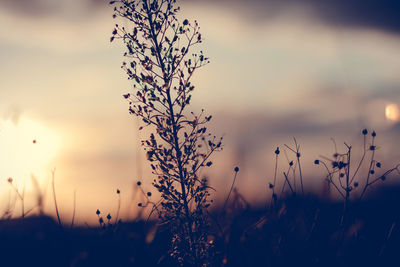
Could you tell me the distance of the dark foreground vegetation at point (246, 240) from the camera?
6.27 m

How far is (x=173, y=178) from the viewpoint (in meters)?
A: 7.20

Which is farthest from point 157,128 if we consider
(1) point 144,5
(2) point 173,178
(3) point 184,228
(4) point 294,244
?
(4) point 294,244

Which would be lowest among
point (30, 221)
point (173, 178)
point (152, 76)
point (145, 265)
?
point (145, 265)

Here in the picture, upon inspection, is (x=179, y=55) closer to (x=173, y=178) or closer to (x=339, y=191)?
(x=173, y=178)

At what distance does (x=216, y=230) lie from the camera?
7023 millimetres

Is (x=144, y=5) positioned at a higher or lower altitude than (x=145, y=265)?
higher

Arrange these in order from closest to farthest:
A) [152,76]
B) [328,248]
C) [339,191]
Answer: [328,248] → [339,191] → [152,76]

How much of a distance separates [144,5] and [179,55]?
1.12m

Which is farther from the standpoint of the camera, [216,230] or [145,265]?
[216,230]

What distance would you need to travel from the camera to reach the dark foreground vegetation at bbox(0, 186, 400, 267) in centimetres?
627

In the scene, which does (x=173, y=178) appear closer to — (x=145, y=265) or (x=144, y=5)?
(x=145, y=265)

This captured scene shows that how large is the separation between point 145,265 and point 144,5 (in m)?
4.44

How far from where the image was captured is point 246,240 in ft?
22.3

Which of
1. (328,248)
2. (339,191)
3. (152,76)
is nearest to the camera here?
(328,248)
